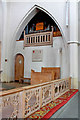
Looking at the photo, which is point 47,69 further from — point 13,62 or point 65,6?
point 65,6

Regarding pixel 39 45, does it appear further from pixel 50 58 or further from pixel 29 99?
pixel 29 99

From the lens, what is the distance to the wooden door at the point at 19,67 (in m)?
9.20

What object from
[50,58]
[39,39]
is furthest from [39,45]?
[50,58]

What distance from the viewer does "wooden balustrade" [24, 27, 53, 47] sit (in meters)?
8.30

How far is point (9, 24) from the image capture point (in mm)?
9391

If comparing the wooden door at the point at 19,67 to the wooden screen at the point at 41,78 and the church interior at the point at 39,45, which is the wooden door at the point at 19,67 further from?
the wooden screen at the point at 41,78

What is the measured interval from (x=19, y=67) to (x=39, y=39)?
248 centimetres

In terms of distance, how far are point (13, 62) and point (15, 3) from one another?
4256 mm

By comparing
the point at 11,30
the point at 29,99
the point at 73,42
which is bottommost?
the point at 29,99

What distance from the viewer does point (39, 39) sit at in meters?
A: 8.63

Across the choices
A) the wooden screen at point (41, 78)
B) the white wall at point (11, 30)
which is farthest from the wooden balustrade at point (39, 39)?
the wooden screen at point (41, 78)

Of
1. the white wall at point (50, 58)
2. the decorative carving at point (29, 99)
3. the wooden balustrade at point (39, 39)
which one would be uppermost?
the wooden balustrade at point (39, 39)

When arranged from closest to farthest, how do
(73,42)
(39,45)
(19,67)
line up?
(73,42) → (39,45) → (19,67)

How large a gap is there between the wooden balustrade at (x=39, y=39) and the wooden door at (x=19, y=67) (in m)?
1.03
